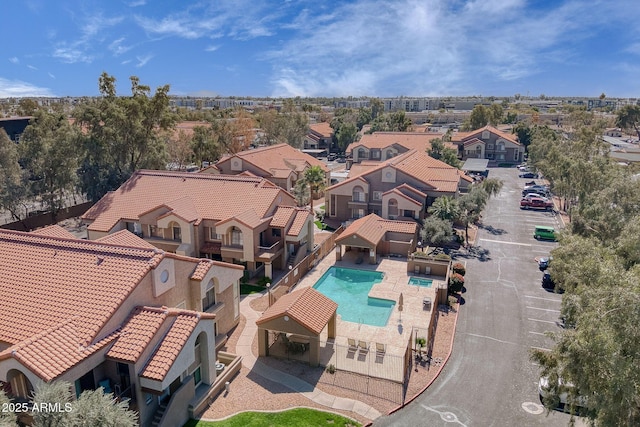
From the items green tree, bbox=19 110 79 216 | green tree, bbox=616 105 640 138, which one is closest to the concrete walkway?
green tree, bbox=19 110 79 216

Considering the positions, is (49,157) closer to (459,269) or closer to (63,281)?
(63,281)

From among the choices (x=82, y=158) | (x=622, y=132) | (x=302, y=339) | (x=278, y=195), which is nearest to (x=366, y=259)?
(x=278, y=195)

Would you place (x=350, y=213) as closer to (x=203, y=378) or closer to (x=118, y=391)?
(x=203, y=378)

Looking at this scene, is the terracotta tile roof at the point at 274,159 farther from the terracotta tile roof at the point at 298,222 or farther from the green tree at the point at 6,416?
the green tree at the point at 6,416

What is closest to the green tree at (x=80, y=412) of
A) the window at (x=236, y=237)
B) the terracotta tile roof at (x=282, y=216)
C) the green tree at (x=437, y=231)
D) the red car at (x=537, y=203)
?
the window at (x=236, y=237)

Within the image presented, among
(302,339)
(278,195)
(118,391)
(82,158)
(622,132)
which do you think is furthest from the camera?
(622,132)

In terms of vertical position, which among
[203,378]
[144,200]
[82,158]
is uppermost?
[82,158]
